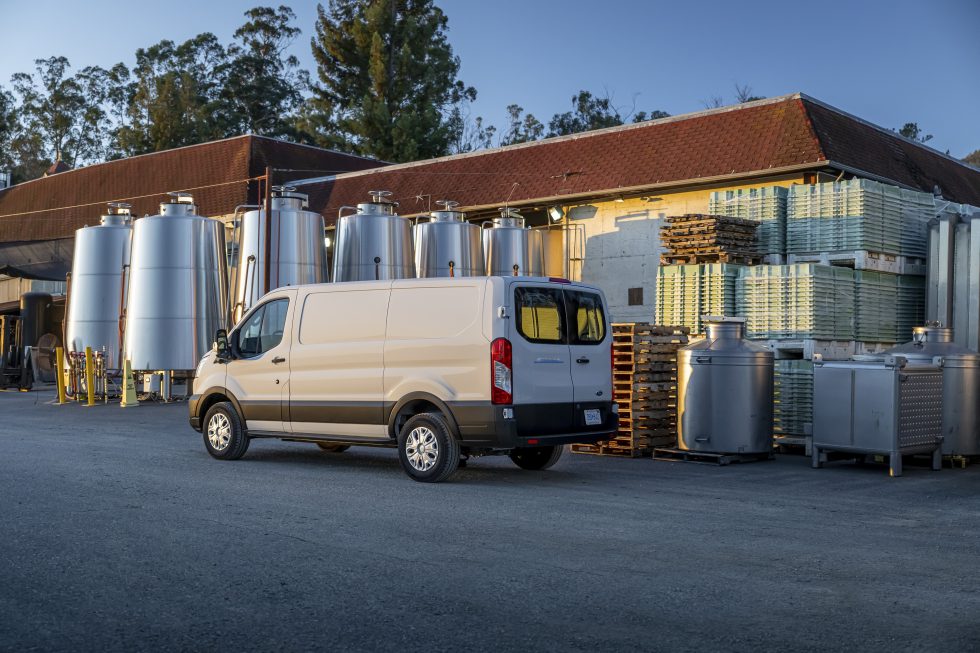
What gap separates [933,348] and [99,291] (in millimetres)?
20538

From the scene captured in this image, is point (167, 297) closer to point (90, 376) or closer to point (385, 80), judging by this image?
point (90, 376)

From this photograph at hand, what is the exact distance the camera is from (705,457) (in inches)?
563

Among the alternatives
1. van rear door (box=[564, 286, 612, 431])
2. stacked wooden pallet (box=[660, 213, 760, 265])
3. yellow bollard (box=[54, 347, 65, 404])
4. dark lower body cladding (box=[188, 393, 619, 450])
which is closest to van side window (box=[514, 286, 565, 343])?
van rear door (box=[564, 286, 612, 431])

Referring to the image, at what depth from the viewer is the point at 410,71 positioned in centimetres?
6188

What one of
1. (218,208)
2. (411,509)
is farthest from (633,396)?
(218,208)

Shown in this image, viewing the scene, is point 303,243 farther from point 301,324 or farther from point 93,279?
point 301,324

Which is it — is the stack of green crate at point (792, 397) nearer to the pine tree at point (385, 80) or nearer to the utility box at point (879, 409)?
the utility box at point (879, 409)

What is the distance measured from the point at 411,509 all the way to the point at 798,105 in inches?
635

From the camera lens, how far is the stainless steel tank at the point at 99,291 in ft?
87.8

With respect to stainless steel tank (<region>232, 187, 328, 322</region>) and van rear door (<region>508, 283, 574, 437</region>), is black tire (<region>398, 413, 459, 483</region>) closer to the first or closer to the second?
van rear door (<region>508, 283, 574, 437</region>)

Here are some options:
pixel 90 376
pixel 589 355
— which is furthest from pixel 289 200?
pixel 589 355

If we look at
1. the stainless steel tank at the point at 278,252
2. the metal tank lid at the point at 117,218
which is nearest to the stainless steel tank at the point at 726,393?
the stainless steel tank at the point at 278,252

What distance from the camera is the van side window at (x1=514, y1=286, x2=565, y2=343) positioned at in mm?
11320

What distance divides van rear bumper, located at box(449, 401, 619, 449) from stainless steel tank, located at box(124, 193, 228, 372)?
1579 centimetres
